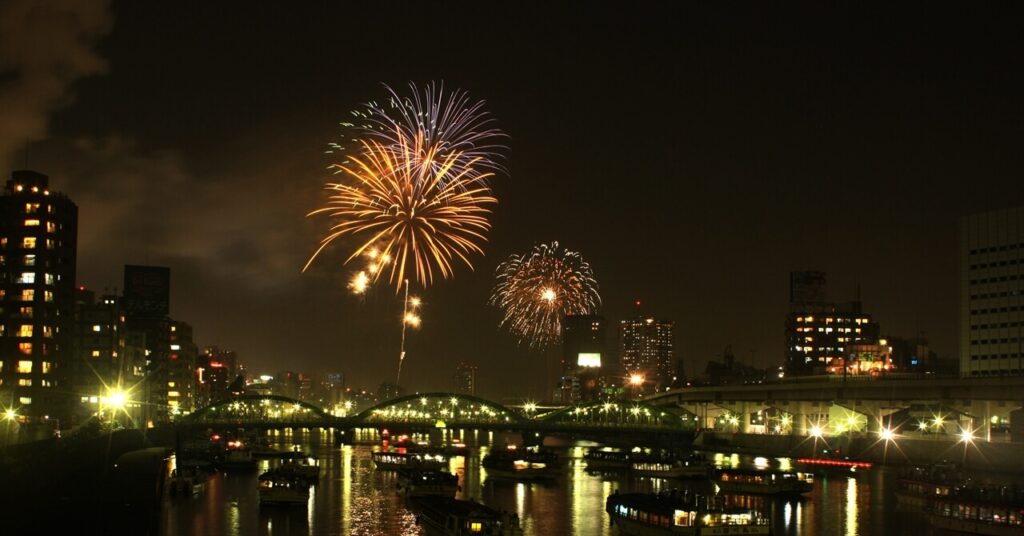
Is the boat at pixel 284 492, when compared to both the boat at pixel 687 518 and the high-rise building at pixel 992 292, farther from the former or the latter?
the high-rise building at pixel 992 292

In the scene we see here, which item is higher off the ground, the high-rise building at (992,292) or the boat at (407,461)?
the high-rise building at (992,292)

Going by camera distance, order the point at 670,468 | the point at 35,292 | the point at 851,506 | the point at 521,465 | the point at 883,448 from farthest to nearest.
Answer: the point at 883,448 < the point at 35,292 < the point at 521,465 < the point at 670,468 < the point at 851,506

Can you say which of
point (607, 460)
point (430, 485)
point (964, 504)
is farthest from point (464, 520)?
point (607, 460)

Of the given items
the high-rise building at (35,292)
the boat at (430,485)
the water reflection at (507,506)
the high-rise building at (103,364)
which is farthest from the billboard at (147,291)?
the boat at (430,485)

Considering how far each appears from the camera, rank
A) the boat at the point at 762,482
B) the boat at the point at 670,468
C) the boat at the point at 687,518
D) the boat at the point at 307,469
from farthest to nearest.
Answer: the boat at the point at 670,468, the boat at the point at 307,469, the boat at the point at 762,482, the boat at the point at 687,518

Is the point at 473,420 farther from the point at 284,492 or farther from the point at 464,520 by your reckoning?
the point at 464,520

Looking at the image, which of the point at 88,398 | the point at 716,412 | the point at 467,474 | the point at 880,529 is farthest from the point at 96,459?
the point at 716,412
